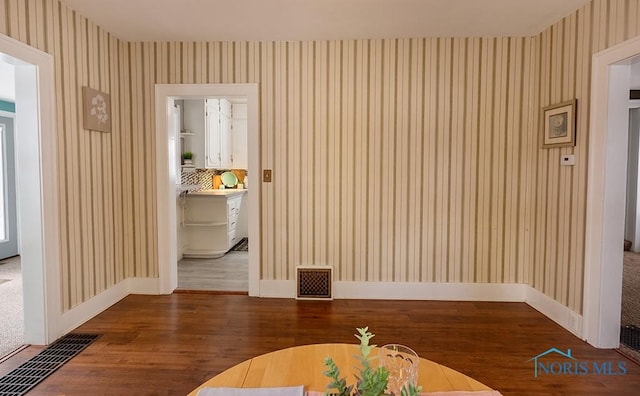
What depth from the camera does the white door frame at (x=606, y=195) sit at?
8.31 ft

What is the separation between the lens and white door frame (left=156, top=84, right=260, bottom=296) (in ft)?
11.6

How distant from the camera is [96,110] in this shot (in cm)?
315

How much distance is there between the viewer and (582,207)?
2.77 meters

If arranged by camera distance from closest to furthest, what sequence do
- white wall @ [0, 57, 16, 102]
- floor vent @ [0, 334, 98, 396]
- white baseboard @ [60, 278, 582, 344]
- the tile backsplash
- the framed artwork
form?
1. floor vent @ [0, 334, 98, 396]
2. the framed artwork
3. white baseboard @ [60, 278, 582, 344]
4. white wall @ [0, 57, 16, 102]
5. the tile backsplash

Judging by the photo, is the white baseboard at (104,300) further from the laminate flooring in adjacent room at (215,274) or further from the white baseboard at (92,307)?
the laminate flooring in adjacent room at (215,274)

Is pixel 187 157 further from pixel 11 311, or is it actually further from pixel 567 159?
pixel 567 159

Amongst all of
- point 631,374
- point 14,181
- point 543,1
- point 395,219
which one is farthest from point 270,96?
point 14,181

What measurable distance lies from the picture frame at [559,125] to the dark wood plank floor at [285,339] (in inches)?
58.5

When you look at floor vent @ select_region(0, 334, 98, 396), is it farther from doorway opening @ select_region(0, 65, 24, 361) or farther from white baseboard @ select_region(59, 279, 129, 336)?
doorway opening @ select_region(0, 65, 24, 361)

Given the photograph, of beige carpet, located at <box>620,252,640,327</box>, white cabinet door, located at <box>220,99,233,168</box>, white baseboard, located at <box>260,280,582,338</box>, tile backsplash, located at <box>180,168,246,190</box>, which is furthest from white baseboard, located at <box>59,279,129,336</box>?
beige carpet, located at <box>620,252,640,327</box>

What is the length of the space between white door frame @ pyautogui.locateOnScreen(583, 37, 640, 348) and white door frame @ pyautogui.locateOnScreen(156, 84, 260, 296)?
2.72m

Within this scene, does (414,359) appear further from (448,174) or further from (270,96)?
(270,96)

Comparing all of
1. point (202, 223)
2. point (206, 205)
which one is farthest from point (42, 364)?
point (206, 205)

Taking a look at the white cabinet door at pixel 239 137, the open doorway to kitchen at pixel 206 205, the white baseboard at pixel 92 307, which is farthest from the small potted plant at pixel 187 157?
the white baseboard at pixel 92 307
